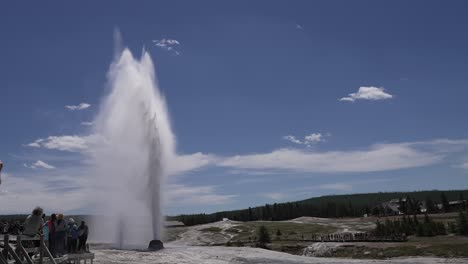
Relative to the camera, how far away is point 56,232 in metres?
17.8

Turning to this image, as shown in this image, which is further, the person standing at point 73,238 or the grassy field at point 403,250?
the grassy field at point 403,250

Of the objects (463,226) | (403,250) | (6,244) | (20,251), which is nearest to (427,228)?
(463,226)

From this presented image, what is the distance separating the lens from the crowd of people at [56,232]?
14.5 m

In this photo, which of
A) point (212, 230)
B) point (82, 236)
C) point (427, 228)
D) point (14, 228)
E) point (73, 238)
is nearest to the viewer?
point (14, 228)

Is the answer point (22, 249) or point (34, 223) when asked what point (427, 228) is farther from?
point (22, 249)

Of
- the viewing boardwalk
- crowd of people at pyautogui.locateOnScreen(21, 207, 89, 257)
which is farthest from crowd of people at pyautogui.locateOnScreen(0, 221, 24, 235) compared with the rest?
the viewing boardwalk

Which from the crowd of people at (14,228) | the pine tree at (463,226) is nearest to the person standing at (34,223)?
the crowd of people at (14,228)

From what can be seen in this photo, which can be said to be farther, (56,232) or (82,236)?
(82,236)

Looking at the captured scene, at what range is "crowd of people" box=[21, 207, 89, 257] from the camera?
1454cm

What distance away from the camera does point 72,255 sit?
19.2 m

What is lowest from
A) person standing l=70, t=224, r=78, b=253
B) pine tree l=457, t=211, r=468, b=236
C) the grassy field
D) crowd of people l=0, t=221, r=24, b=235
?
the grassy field

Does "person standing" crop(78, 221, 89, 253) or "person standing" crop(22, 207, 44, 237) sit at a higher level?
"person standing" crop(22, 207, 44, 237)

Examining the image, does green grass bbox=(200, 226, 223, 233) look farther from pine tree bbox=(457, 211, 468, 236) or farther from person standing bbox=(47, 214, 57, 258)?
person standing bbox=(47, 214, 57, 258)

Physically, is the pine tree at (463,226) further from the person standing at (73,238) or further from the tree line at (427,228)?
the person standing at (73,238)
